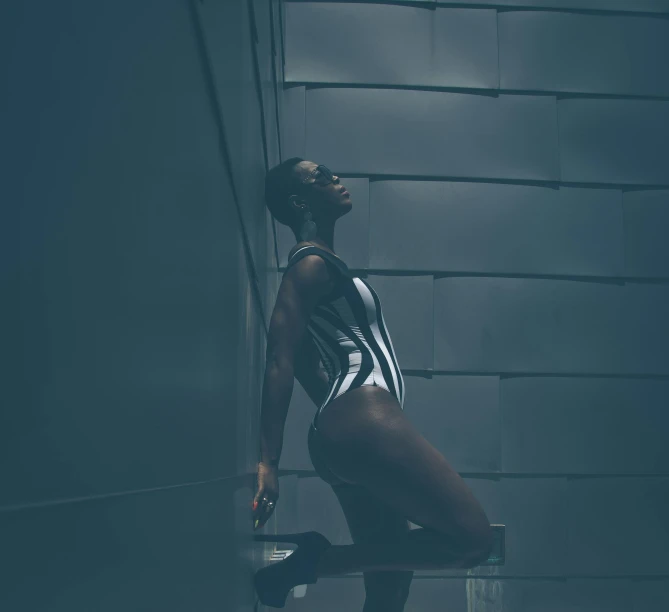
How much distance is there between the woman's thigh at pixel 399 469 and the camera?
162cm

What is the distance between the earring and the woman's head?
1 cm

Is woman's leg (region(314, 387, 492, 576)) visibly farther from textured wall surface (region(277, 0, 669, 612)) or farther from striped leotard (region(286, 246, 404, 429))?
textured wall surface (region(277, 0, 669, 612))

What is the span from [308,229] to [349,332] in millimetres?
364

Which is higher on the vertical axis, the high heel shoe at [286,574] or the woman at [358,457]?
the woman at [358,457]

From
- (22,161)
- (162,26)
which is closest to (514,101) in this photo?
(162,26)

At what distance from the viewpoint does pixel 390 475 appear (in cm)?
162

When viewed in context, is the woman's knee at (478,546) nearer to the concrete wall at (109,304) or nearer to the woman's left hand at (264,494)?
the woman's left hand at (264,494)

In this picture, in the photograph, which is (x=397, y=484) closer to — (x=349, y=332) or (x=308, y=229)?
(x=349, y=332)

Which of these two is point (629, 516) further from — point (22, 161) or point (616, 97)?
point (22, 161)

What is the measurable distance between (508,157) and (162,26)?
2.99 m

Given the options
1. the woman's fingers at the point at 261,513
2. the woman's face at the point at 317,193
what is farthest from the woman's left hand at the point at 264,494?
the woman's face at the point at 317,193

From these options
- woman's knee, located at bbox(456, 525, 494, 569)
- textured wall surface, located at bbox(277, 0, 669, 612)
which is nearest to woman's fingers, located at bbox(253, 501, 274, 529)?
woman's knee, located at bbox(456, 525, 494, 569)

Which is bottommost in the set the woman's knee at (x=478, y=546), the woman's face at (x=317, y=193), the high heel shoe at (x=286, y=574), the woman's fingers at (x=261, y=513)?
the high heel shoe at (x=286, y=574)

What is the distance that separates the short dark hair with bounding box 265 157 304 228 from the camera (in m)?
2.08
